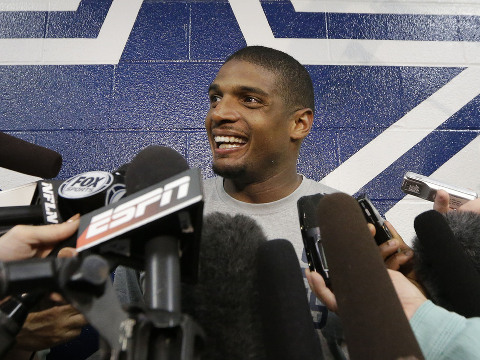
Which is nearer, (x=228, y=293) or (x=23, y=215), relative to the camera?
(x=228, y=293)

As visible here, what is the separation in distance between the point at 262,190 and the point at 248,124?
0.20 metres

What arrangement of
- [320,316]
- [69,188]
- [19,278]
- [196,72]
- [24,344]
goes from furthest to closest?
1. [196,72]
2. [320,316]
3. [24,344]
4. [69,188]
5. [19,278]

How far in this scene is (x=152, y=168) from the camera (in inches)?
18.2

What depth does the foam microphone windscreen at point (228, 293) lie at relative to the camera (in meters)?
0.49

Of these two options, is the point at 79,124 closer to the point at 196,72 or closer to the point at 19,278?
the point at 196,72

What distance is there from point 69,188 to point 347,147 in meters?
1.18

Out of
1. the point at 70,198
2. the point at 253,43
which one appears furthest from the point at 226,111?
the point at 70,198

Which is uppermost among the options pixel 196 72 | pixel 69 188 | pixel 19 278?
pixel 19 278

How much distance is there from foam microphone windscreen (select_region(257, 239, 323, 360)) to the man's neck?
737 mm

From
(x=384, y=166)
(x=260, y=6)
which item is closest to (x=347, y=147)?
(x=384, y=166)

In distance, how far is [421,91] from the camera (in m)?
1.71

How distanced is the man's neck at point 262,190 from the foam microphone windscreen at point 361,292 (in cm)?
78

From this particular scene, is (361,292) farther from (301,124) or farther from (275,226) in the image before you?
(301,124)

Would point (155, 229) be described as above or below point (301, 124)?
above
